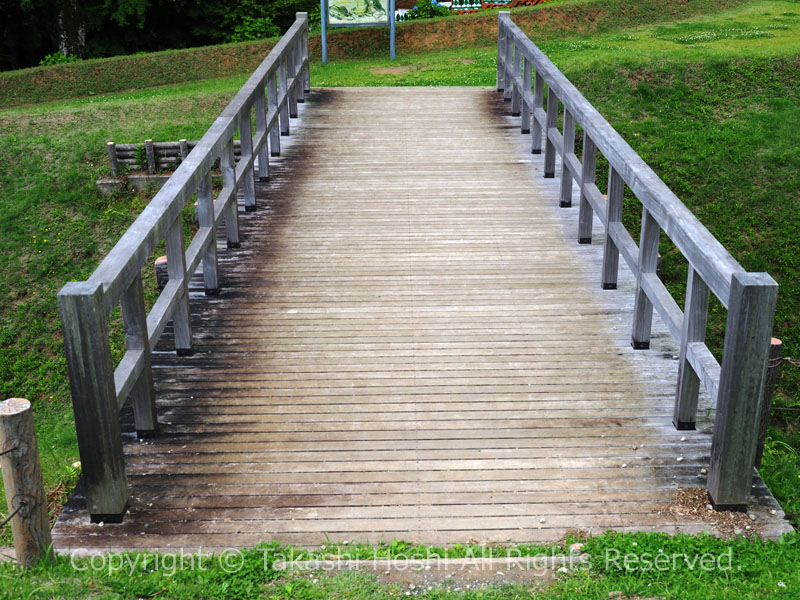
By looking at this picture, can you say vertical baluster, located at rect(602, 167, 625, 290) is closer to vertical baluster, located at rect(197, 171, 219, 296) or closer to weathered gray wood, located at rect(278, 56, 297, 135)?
vertical baluster, located at rect(197, 171, 219, 296)

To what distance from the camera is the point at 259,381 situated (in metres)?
5.71

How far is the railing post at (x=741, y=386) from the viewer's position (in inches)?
159

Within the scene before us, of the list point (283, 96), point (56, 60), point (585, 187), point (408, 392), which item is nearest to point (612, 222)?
point (585, 187)

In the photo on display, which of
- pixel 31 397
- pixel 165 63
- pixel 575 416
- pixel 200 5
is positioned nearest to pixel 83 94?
pixel 165 63

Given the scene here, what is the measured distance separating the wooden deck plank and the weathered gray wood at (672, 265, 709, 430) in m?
0.13

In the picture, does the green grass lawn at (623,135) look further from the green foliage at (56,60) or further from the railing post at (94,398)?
the green foliage at (56,60)

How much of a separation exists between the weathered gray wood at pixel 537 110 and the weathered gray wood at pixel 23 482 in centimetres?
687

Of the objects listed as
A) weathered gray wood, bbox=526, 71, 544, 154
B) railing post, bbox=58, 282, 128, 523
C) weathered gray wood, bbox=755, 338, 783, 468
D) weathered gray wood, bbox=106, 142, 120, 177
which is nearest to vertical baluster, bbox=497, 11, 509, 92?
weathered gray wood, bbox=526, 71, 544, 154

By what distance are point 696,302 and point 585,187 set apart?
279 centimetres

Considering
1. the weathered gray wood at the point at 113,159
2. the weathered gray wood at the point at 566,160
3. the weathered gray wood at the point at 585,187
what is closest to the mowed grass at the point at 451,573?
the weathered gray wood at the point at 585,187

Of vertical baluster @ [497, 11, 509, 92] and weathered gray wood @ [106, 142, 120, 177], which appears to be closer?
vertical baluster @ [497, 11, 509, 92]

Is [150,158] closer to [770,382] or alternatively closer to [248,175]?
[248,175]

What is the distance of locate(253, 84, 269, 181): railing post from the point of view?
9043mm

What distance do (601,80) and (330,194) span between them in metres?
7.44
